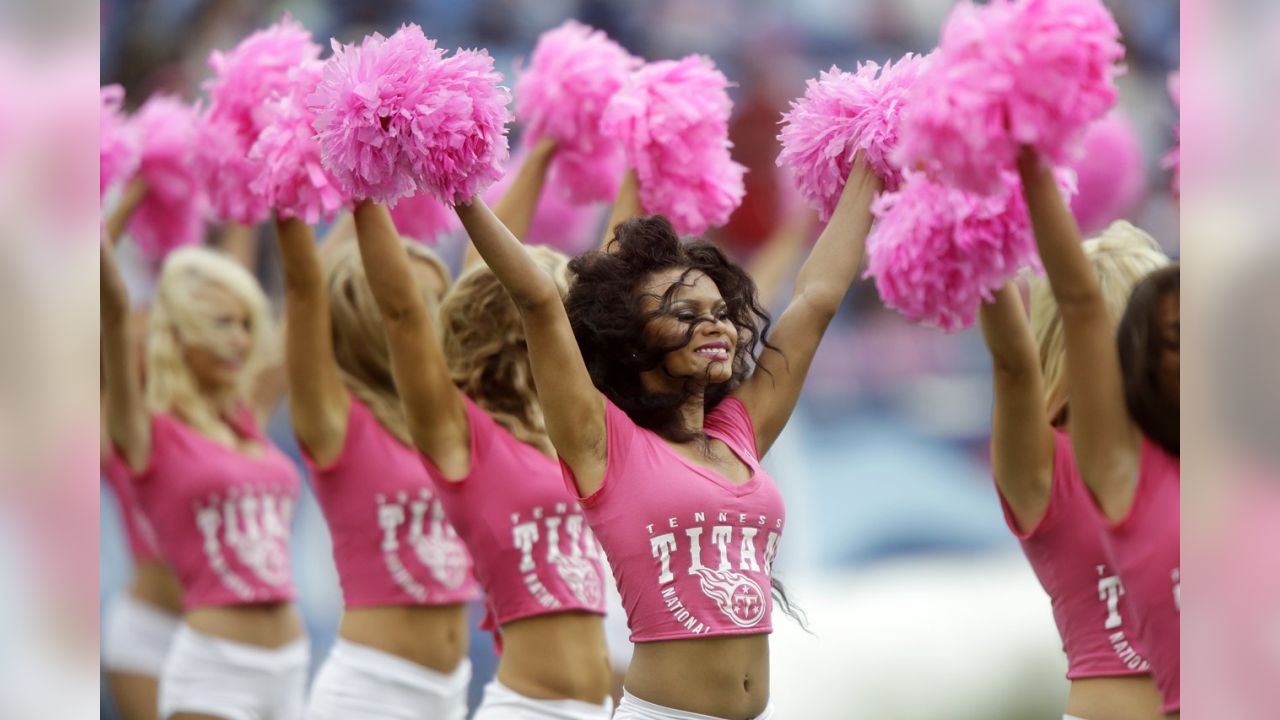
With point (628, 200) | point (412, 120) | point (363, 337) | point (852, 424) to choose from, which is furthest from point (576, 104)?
point (852, 424)

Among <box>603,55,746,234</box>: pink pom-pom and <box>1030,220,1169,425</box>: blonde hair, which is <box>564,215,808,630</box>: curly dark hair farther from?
<box>1030,220,1169,425</box>: blonde hair

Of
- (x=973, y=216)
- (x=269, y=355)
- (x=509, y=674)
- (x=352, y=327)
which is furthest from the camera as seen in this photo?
(x=269, y=355)

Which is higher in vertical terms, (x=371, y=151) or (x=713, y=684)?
(x=371, y=151)

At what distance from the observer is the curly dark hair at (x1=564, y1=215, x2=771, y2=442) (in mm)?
2881

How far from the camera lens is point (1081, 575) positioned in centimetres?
318

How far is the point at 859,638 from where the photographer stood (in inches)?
236

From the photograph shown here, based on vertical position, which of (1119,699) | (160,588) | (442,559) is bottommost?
(1119,699)

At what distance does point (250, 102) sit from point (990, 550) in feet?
12.6

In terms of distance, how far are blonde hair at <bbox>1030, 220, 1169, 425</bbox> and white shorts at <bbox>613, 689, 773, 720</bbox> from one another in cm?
104

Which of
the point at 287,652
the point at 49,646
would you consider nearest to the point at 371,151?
the point at 49,646

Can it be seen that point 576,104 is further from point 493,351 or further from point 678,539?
point 678,539

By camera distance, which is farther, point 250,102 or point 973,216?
point 250,102

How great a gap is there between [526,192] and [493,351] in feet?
1.56

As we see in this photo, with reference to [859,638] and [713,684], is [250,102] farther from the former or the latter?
[859,638]
